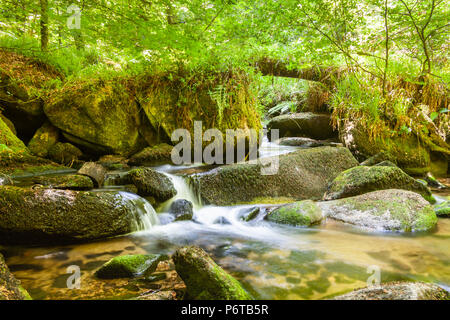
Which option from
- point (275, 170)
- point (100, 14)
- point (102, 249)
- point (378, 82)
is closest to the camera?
point (102, 249)

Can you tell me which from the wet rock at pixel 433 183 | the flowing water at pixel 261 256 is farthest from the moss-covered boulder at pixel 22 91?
the wet rock at pixel 433 183

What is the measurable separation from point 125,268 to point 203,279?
0.78 m

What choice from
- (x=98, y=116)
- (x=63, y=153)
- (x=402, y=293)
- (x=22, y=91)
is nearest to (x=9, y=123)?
(x=22, y=91)

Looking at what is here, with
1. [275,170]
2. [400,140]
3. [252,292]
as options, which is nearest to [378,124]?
[400,140]

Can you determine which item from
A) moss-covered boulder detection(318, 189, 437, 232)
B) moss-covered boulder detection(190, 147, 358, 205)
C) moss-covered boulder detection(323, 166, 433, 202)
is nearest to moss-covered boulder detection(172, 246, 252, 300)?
moss-covered boulder detection(190, 147, 358, 205)

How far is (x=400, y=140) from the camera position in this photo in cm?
596

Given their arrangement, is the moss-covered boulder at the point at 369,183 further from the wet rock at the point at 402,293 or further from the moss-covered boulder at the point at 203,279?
the moss-covered boulder at the point at 203,279

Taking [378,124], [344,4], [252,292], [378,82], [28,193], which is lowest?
[252,292]

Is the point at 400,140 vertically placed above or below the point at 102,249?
above

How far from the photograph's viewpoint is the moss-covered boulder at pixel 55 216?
2.46 meters

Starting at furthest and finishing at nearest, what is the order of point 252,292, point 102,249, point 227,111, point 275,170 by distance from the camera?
point 227,111 < point 275,170 < point 102,249 < point 252,292

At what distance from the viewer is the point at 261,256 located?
2.57m
